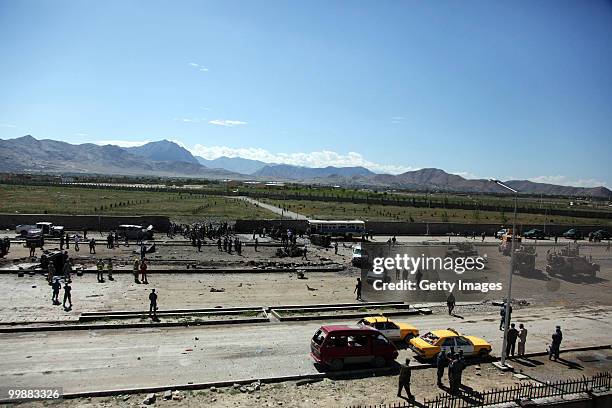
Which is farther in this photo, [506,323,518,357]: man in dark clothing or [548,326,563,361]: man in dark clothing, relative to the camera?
[506,323,518,357]: man in dark clothing

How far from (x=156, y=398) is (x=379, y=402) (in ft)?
21.1

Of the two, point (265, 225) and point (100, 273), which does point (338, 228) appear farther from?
point (100, 273)

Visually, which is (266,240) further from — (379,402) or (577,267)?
(379,402)

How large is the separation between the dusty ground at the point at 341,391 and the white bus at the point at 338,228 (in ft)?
114

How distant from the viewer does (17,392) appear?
1411 centimetres

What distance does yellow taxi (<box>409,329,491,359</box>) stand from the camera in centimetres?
1836

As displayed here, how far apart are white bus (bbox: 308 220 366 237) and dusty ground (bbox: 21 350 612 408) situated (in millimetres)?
34888

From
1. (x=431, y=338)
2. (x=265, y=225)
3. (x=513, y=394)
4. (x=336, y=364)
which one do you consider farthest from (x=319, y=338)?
(x=265, y=225)

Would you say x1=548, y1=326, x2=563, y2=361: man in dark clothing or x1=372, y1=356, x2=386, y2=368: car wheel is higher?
x1=548, y1=326, x2=563, y2=361: man in dark clothing

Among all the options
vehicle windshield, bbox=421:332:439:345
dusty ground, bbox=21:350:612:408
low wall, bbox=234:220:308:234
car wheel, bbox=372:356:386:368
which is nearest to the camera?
dusty ground, bbox=21:350:612:408

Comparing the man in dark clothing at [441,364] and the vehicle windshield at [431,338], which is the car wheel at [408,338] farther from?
the man in dark clothing at [441,364]

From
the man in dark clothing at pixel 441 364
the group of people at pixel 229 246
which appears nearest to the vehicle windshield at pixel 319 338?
the man in dark clothing at pixel 441 364

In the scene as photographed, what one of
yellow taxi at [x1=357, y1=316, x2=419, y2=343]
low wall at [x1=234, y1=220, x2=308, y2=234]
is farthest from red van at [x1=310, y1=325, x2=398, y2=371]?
low wall at [x1=234, y1=220, x2=308, y2=234]

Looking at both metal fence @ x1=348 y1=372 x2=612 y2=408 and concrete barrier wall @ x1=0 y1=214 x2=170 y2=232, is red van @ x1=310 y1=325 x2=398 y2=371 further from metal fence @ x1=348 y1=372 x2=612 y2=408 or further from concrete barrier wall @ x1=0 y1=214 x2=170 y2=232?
concrete barrier wall @ x1=0 y1=214 x2=170 y2=232
